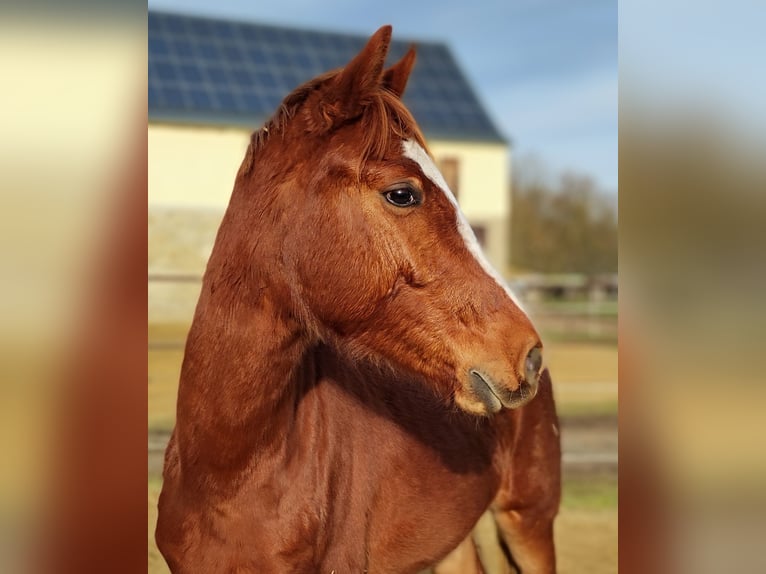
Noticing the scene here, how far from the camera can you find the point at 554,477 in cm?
274

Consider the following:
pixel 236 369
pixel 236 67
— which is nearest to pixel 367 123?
pixel 236 369

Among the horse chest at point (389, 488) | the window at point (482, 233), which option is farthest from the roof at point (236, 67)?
Answer: the horse chest at point (389, 488)

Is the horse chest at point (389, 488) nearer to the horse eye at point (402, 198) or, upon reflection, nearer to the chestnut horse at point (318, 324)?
the chestnut horse at point (318, 324)

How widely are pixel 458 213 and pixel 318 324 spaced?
17.2 inches

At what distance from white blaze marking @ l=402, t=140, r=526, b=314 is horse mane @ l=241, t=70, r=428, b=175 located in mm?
47

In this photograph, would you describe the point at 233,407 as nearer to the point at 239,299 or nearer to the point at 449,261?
the point at 239,299

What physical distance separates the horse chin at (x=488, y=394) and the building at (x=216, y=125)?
262 cm

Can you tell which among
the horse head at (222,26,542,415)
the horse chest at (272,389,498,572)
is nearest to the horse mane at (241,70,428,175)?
the horse head at (222,26,542,415)

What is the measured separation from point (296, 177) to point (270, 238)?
0.16 meters

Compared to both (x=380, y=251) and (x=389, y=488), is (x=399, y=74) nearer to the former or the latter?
(x=380, y=251)

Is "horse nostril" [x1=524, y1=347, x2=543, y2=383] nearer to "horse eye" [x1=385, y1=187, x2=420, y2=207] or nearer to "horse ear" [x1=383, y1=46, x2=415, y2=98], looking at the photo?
"horse eye" [x1=385, y1=187, x2=420, y2=207]
